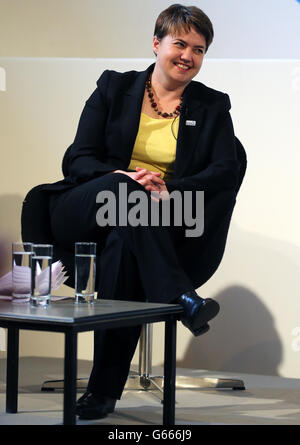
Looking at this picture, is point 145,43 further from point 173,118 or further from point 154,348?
point 154,348

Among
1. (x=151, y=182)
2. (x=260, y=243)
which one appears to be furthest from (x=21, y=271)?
(x=260, y=243)

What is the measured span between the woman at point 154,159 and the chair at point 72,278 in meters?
0.05

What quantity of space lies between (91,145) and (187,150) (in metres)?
0.32

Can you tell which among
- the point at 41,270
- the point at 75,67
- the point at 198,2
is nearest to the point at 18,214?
the point at 75,67

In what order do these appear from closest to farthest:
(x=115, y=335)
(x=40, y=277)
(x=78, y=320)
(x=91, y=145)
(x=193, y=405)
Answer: (x=78, y=320) < (x=40, y=277) < (x=115, y=335) < (x=193, y=405) < (x=91, y=145)

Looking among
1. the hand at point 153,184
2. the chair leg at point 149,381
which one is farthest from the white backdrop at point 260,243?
the hand at point 153,184

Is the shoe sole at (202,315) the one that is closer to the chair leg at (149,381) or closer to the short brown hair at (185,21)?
the chair leg at (149,381)

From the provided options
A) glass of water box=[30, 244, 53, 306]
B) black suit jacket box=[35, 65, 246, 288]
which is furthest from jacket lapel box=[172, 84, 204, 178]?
glass of water box=[30, 244, 53, 306]

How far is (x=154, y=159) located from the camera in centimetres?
259

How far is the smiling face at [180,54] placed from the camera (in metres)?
2.58

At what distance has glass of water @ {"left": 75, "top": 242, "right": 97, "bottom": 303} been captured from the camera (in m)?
1.88

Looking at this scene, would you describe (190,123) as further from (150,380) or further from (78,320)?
(78,320)

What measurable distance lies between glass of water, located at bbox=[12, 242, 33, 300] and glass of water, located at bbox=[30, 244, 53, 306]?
8 cm

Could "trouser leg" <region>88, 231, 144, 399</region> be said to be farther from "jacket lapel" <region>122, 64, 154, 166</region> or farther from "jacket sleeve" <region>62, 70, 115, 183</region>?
"jacket lapel" <region>122, 64, 154, 166</region>
